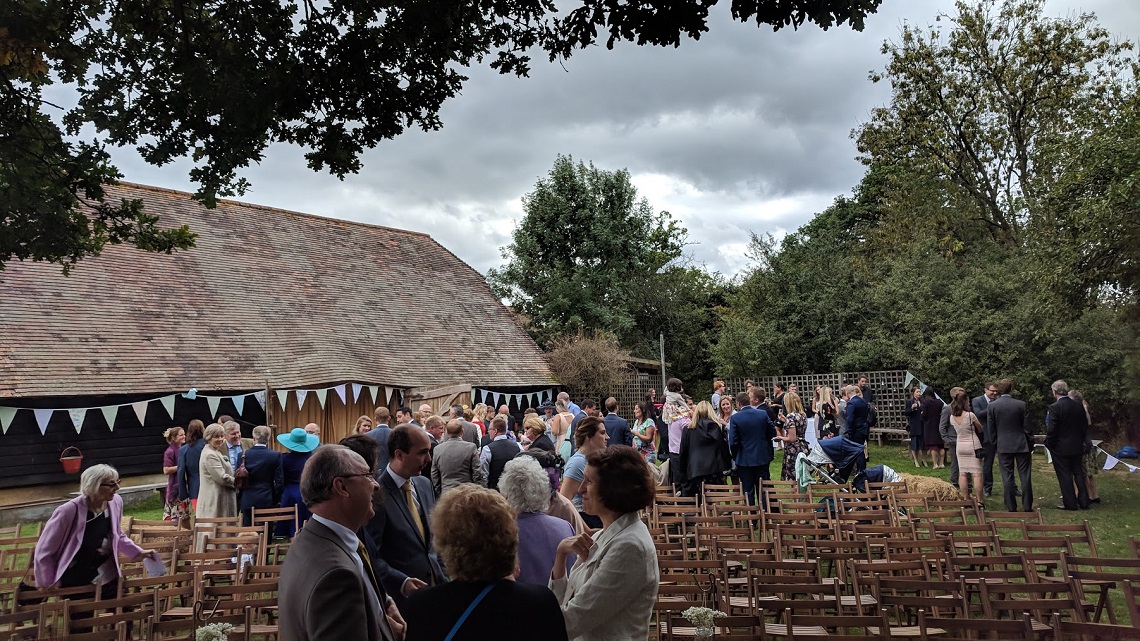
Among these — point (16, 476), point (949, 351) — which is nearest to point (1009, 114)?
point (949, 351)

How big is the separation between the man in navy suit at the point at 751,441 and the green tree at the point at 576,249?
65.2ft

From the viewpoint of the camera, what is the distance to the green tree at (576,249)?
99.0 feet

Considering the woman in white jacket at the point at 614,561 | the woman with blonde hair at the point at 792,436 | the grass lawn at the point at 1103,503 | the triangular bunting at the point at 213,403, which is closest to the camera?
the woman in white jacket at the point at 614,561

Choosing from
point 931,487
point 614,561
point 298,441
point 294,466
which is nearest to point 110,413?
point 294,466

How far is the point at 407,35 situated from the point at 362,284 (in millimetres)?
18644

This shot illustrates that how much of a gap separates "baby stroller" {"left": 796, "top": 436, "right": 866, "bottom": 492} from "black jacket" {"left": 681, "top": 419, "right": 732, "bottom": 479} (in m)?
1.12

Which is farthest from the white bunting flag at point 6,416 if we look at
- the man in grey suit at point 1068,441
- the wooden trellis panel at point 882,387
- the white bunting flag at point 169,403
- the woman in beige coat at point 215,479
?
the wooden trellis panel at point 882,387

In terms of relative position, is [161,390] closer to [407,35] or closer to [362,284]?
[362,284]

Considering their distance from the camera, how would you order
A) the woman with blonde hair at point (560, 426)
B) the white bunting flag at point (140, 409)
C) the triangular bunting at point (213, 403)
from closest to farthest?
the woman with blonde hair at point (560, 426) < the white bunting flag at point (140, 409) < the triangular bunting at point (213, 403)

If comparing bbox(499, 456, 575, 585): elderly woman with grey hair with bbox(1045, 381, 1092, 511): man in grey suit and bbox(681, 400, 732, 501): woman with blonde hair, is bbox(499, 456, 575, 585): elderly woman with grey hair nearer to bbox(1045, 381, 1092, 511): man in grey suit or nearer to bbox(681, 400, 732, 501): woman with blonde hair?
bbox(681, 400, 732, 501): woman with blonde hair

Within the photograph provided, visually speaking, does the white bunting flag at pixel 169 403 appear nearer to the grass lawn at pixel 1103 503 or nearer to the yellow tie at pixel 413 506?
the yellow tie at pixel 413 506

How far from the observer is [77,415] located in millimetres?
14828

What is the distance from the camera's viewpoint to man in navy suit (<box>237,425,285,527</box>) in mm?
8633

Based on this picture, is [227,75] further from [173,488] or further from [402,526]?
[173,488]
